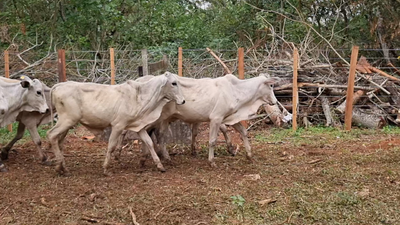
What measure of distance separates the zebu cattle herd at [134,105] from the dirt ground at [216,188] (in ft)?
1.19

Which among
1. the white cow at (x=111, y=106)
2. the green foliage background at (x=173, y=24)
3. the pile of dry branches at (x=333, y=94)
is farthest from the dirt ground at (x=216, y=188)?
the green foliage background at (x=173, y=24)

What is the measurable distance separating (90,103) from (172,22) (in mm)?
9817

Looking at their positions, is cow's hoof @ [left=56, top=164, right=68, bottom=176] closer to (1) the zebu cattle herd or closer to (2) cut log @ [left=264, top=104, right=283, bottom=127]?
(1) the zebu cattle herd

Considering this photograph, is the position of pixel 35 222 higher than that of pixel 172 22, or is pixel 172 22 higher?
pixel 172 22

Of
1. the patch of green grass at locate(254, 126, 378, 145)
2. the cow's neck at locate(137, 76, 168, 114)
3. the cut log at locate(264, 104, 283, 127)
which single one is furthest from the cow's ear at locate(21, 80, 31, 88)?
the cut log at locate(264, 104, 283, 127)

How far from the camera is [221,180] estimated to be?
21.3ft

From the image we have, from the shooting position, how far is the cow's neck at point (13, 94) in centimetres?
729

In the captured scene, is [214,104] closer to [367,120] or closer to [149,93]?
[149,93]

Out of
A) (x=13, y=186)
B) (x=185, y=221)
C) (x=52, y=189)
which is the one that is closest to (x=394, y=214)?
(x=185, y=221)

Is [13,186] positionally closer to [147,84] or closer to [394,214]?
[147,84]

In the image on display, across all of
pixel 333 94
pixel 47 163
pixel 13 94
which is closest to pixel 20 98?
pixel 13 94

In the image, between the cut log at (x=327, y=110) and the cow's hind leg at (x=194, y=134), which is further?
the cut log at (x=327, y=110)

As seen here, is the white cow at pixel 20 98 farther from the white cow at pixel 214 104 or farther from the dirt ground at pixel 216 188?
the white cow at pixel 214 104

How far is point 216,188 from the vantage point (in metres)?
6.06
